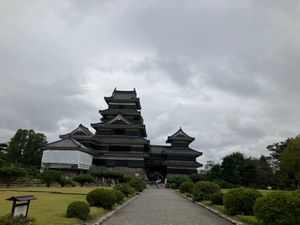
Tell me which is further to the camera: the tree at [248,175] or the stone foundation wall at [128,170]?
the stone foundation wall at [128,170]

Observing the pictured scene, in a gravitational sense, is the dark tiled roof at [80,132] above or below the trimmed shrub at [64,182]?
above

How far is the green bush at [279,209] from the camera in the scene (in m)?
13.4

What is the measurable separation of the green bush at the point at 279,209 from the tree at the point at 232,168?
51535 millimetres

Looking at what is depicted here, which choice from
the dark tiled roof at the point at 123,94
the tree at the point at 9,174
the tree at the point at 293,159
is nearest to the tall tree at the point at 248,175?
the tree at the point at 293,159

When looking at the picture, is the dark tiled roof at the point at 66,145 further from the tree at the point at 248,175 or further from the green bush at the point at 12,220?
the green bush at the point at 12,220

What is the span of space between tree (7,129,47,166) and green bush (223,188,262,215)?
6713 cm

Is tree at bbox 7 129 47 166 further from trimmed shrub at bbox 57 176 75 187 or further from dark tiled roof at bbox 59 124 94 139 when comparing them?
trimmed shrub at bbox 57 176 75 187

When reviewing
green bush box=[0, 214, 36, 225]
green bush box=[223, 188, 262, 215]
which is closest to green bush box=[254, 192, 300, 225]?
green bush box=[223, 188, 262, 215]

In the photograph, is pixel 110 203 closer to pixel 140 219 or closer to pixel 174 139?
pixel 140 219

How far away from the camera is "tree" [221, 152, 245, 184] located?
64.5 m

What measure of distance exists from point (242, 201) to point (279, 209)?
579cm

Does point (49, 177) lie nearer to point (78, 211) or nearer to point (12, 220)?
point (78, 211)

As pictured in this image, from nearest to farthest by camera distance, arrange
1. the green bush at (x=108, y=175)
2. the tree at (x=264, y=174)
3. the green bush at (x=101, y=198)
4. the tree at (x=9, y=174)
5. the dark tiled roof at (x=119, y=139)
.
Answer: the green bush at (x=101, y=198) < the tree at (x=9, y=174) < the green bush at (x=108, y=175) < the dark tiled roof at (x=119, y=139) < the tree at (x=264, y=174)

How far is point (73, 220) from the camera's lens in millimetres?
15453
